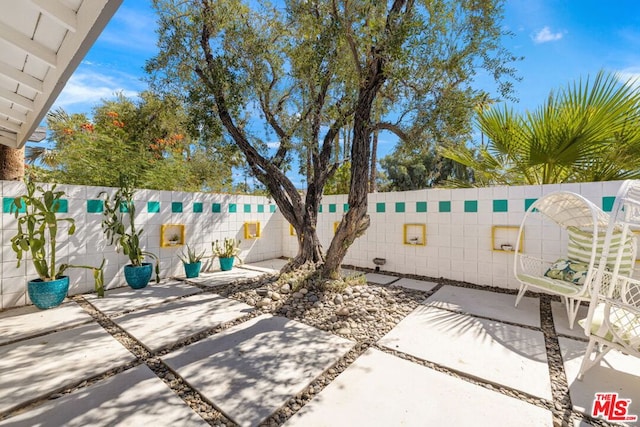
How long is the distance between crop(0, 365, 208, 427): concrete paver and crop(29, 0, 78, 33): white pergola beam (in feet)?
7.36

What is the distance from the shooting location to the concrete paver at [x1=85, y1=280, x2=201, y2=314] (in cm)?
261

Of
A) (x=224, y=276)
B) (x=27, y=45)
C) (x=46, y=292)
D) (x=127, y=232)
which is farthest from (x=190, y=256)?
(x=27, y=45)

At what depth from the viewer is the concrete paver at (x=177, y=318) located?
1.96 m

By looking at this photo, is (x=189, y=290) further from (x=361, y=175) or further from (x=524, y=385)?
(x=524, y=385)

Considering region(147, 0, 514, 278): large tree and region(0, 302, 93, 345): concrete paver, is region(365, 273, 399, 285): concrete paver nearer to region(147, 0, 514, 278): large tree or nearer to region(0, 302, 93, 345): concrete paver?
region(147, 0, 514, 278): large tree

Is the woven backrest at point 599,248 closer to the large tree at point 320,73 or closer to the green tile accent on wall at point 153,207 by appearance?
the large tree at point 320,73

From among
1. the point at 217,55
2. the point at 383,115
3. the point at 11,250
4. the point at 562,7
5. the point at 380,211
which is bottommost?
the point at 11,250

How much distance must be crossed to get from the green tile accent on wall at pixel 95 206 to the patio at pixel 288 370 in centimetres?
119

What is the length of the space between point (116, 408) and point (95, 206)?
111 inches

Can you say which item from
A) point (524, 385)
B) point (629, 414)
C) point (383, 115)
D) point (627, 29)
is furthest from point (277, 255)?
point (627, 29)

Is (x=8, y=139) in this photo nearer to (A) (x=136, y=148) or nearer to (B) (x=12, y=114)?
(B) (x=12, y=114)

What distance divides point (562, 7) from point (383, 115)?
6.70ft

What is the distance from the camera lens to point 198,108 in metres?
3.09

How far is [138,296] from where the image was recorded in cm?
292
